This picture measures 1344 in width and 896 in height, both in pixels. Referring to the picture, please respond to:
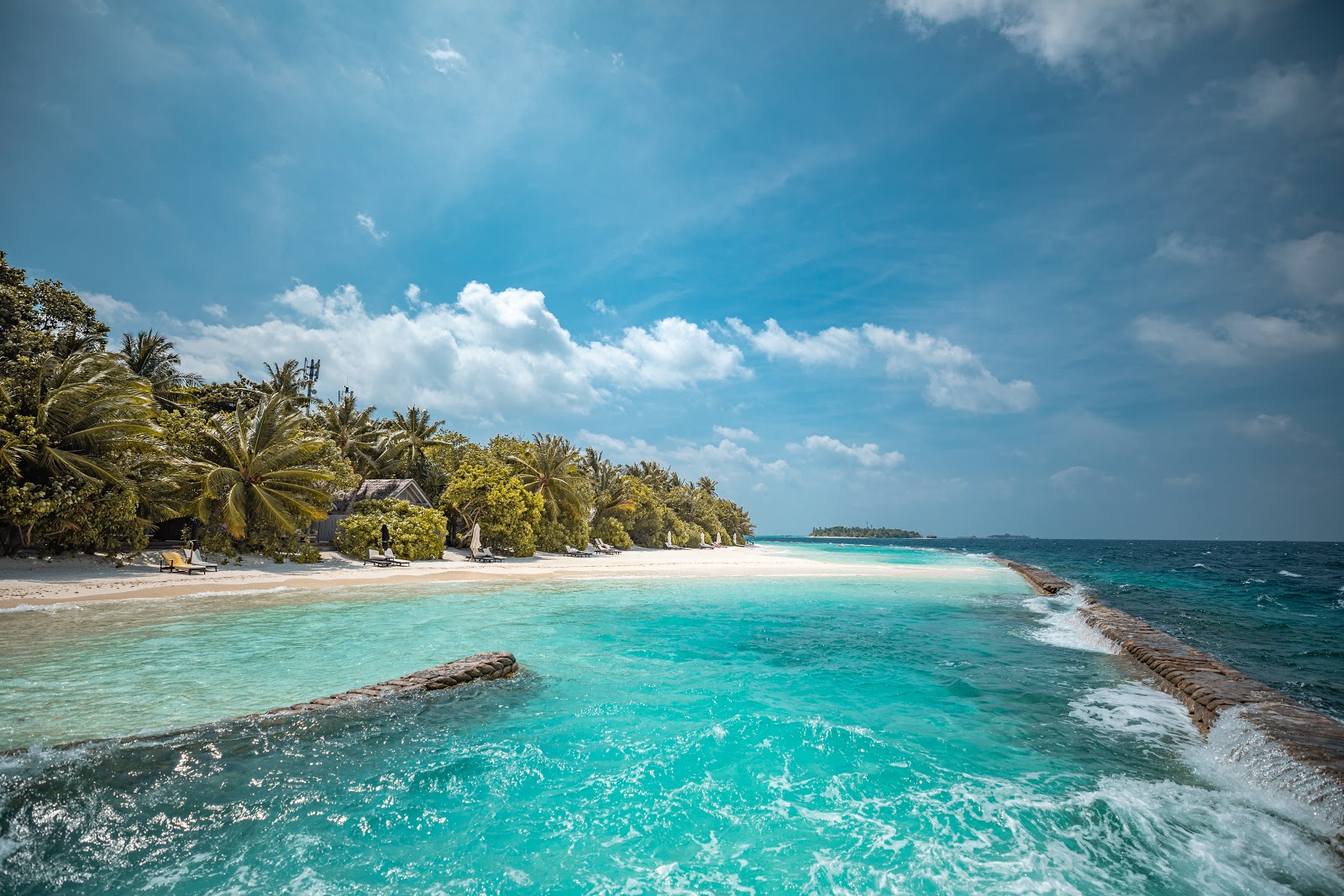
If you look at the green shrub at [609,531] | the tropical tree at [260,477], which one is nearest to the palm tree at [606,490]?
the green shrub at [609,531]

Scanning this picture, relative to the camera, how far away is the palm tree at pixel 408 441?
41250 millimetres

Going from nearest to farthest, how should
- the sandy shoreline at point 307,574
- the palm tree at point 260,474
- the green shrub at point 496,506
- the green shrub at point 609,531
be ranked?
the sandy shoreline at point 307,574, the palm tree at point 260,474, the green shrub at point 496,506, the green shrub at point 609,531

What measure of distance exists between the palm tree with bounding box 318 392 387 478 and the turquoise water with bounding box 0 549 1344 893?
28819 mm

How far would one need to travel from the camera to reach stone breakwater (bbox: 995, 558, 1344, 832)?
6.59 metres

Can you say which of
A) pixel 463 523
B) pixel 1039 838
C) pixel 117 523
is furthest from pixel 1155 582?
pixel 117 523

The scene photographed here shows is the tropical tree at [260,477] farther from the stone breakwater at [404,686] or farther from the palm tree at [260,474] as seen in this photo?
the stone breakwater at [404,686]

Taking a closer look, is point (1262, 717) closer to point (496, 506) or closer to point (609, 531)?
point (496, 506)

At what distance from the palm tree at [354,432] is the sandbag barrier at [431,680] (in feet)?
114

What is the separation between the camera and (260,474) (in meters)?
23.6

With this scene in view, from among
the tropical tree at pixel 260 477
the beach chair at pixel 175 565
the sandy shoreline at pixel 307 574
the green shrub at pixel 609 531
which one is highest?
the tropical tree at pixel 260 477

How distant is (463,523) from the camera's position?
35969mm

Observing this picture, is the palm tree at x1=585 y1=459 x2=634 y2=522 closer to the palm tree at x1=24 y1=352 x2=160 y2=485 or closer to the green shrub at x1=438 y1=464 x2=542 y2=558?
the green shrub at x1=438 y1=464 x2=542 y2=558

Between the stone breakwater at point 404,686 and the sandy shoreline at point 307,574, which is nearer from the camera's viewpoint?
the stone breakwater at point 404,686

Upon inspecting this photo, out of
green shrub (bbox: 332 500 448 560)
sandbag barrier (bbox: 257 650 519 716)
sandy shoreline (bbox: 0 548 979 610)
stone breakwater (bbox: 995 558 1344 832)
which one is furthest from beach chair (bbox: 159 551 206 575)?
stone breakwater (bbox: 995 558 1344 832)
